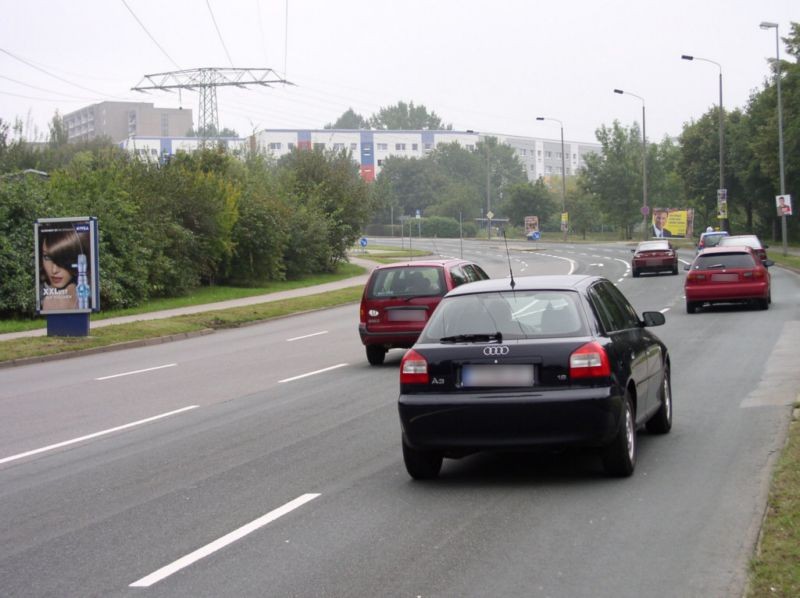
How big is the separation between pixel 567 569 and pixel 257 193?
41.7 meters

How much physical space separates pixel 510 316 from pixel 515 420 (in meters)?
0.88

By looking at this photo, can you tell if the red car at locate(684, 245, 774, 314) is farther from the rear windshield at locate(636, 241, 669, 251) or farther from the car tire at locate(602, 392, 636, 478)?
the rear windshield at locate(636, 241, 669, 251)

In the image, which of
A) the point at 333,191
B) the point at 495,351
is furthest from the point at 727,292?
the point at 333,191

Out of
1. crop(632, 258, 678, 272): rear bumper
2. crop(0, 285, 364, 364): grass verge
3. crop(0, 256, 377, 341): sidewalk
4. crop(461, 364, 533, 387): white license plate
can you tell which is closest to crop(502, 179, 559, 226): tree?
crop(0, 256, 377, 341): sidewalk

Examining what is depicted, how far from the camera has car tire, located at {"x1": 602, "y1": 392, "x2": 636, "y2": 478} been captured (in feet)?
26.3

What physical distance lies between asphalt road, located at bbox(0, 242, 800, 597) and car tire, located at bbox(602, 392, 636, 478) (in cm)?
10

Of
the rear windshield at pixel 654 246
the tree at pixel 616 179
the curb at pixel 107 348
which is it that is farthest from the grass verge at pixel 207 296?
the tree at pixel 616 179

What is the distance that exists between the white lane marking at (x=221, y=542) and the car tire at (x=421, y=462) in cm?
76

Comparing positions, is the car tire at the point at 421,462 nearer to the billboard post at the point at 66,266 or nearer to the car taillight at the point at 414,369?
the car taillight at the point at 414,369

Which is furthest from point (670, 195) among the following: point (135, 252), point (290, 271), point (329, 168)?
point (135, 252)

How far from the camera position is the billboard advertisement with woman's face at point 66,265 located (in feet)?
76.9

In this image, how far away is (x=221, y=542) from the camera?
22.1ft

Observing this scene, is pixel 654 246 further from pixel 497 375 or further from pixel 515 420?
pixel 515 420

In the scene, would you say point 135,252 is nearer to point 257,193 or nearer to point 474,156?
point 257,193
